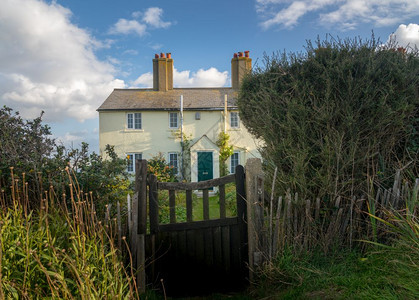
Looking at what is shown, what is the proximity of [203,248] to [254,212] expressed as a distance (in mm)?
1021

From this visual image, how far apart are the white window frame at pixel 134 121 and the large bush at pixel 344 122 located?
14325 millimetres

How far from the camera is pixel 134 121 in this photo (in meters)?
19.0

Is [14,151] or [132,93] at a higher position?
[132,93]

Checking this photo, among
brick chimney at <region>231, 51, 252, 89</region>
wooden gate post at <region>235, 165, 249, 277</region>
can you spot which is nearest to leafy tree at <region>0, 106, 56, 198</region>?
wooden gate post at <region>235, 165, 249, 277</region>

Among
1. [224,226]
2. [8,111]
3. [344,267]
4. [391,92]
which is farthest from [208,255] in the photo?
[8,111]

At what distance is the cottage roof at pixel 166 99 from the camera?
18.9 metres

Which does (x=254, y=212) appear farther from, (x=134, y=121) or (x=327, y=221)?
(x=134, y=121)

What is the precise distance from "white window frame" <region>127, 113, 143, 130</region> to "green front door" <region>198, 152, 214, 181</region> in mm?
4258

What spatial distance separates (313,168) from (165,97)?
15.9 m

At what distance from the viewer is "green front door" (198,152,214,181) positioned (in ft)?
58.0

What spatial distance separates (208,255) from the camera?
507cm

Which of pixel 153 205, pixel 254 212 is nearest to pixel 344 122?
pixel 254 212

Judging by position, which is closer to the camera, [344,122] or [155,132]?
[344,122]

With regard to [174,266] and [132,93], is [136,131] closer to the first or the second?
[132,93]
